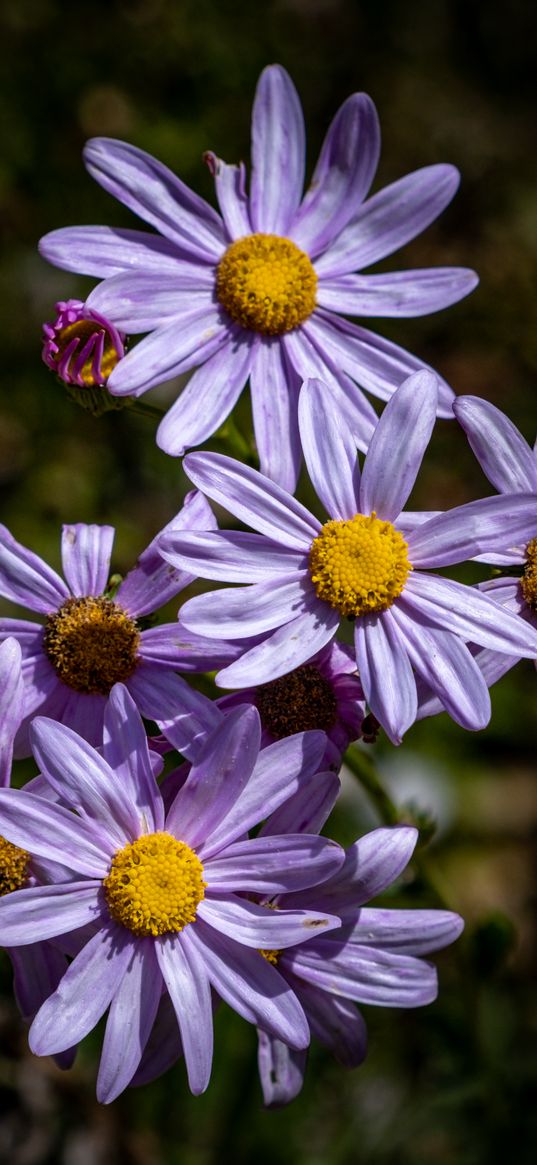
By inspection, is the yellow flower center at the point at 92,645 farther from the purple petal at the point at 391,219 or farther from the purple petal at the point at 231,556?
the purple petal at the point at 391,219

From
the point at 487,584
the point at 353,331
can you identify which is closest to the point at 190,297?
the point at 353,331

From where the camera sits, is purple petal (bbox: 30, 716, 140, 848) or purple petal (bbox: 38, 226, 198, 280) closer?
purple petal (bbox: 30, 716, 140, 848)

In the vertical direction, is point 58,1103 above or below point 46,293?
below

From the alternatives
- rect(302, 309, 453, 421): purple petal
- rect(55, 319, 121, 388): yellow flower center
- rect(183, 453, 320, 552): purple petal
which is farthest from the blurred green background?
rect(55, 319, 121, 388): yellow flower center

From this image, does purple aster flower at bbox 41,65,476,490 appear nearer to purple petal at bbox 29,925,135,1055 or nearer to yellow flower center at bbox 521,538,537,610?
yellow flower center at bbox 521,538,537,610

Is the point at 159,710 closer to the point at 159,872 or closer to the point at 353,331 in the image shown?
the point at 159,872

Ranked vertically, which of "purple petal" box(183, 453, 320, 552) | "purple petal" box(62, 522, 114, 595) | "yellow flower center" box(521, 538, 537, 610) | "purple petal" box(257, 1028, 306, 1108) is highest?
"yellow flower center" box(521, 538, 537, 610)

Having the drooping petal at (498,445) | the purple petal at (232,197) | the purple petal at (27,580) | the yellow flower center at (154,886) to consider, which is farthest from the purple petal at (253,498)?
the purple petal at (232,197)
